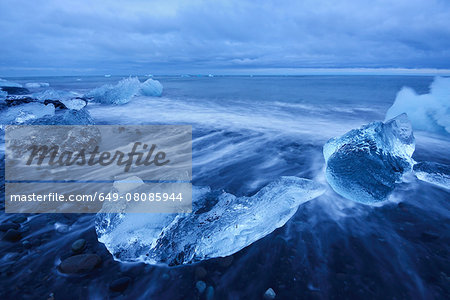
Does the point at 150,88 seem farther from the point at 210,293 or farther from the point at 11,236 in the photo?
the point at 210,293

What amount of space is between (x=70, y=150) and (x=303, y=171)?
512cm

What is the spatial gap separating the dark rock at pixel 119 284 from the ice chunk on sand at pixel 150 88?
17259mm

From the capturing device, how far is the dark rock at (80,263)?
6.70ft

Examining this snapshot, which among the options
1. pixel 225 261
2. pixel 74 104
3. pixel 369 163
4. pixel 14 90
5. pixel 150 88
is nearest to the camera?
pixel 225 261

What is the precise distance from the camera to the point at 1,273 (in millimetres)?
2023

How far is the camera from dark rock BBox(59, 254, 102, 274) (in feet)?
6.70

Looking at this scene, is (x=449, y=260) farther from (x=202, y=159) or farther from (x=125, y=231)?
(x=202, y=159)

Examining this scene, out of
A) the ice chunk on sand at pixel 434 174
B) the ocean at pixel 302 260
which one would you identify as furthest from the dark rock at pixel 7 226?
the ice chunk on sand at pixel 434 174

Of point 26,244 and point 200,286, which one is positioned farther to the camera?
point 26,244

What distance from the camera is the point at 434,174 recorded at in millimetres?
3625

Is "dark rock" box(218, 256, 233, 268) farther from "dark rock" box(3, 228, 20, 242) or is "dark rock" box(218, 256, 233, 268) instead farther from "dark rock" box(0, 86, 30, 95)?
"dark rock" box(0, 86, 30, 95)

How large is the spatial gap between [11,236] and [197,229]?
2.10 metres

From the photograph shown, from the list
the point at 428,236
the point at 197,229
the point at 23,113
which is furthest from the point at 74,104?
the point at 428,236

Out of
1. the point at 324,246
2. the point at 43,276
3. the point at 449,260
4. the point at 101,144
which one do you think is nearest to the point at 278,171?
the point at 324,246
